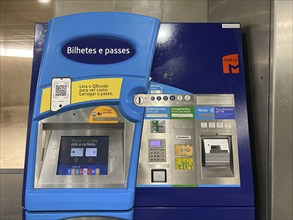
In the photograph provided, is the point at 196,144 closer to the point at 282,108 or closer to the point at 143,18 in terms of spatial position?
the point at 282,108

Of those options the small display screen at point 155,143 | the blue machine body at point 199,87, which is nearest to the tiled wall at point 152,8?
the blue machine body at point 199,87

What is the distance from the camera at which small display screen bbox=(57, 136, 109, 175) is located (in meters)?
1.38

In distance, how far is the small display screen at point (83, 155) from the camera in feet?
4.53

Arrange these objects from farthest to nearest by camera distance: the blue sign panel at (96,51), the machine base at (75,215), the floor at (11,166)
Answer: the floor at (11,166) < the blue sign panel at (96,51) < the machine base at (75,215)

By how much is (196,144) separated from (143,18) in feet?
2.04

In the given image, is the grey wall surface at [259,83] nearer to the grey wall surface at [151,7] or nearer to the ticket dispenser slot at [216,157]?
the ticket dispenser slot at [216,157]

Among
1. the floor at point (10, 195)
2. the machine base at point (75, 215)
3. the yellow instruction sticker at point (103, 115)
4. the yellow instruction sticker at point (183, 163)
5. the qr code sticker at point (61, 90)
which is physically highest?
the qr code sticker at point (61, 90)

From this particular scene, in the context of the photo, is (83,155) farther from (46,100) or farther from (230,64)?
(230,64)

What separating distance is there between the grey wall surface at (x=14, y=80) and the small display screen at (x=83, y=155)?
43.2 ft

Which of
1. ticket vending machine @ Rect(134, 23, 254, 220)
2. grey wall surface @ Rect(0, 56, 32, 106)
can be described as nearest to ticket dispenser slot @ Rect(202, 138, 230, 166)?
ticket vending machine @ Rect(134, 23, 254, 220)

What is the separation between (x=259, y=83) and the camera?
1.48m

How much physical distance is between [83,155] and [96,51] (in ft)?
1.55

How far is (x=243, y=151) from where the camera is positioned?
4.62 ft

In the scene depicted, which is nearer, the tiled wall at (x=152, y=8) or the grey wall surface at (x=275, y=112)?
the grey wall surface at (x=275, y=112)
